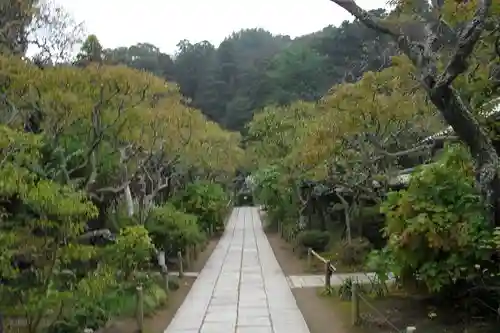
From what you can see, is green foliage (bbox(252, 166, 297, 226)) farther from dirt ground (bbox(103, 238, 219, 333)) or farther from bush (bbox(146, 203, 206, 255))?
dirt ground (bbox(103, 238, 219, 333))

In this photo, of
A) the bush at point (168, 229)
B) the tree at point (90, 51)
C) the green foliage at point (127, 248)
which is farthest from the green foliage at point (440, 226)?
the tree at point (90, 51)

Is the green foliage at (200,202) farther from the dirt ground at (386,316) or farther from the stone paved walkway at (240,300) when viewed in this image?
the dirt ground at (386,316)

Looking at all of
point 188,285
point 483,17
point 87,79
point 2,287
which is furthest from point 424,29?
point 188,285

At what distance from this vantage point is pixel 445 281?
8.91 meters

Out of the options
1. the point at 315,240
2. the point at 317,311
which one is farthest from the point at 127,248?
the point at 315,240

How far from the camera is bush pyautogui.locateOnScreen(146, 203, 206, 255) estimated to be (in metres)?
18.2

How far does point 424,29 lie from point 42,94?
7.95 meters

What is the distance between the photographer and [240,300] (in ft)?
46.0

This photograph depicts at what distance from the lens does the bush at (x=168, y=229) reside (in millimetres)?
18234

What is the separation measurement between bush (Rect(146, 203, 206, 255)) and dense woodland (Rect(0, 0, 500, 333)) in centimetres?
6

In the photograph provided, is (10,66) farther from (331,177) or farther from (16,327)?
(331,177)

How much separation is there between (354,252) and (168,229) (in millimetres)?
5863

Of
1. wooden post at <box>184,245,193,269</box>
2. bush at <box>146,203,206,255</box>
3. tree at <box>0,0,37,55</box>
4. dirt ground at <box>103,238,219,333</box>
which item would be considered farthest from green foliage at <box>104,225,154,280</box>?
wooden post at <box>184,245,193,269</box>

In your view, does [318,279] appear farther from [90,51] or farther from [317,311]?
[90,51]
